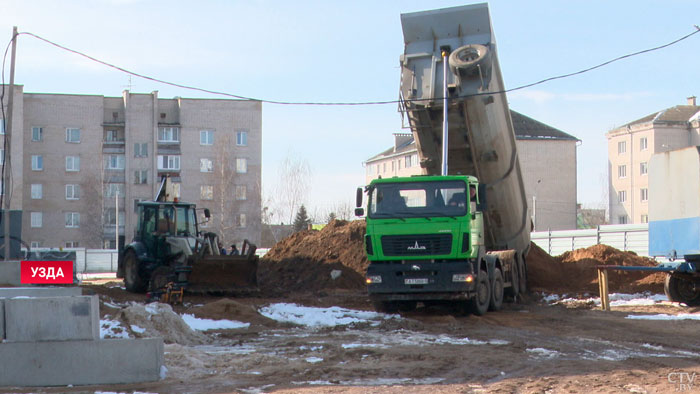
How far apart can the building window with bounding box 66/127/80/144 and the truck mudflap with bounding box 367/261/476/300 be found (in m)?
49.0

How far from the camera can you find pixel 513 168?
1823 cm

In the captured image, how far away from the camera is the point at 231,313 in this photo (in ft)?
52.1

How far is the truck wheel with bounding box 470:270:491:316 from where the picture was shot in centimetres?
1634

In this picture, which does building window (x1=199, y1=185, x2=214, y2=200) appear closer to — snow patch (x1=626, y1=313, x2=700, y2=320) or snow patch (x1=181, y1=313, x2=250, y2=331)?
snow patch (x1=181, y1=313, x2=250, y2=331)

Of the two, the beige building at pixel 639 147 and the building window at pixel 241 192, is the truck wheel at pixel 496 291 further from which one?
the beige building at pixel 639 147

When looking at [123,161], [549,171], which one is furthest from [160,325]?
[549,171]

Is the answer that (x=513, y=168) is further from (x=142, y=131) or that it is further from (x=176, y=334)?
(x=142, y=131)

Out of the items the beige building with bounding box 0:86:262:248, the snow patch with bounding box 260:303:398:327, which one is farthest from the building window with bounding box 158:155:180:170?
the snow patch with bounding box 260:303:398:327

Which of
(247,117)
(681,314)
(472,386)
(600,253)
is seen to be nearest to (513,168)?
(681,314)

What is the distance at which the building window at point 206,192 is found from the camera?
62656 mm

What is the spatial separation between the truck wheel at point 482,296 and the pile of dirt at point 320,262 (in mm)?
7591

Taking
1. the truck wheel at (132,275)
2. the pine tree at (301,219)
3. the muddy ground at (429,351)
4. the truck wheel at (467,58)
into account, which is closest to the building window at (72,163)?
the pine tree at (301,219)

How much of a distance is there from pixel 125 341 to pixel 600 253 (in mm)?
18421

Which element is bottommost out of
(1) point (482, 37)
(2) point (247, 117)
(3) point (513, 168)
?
(3) point (513, 168)
